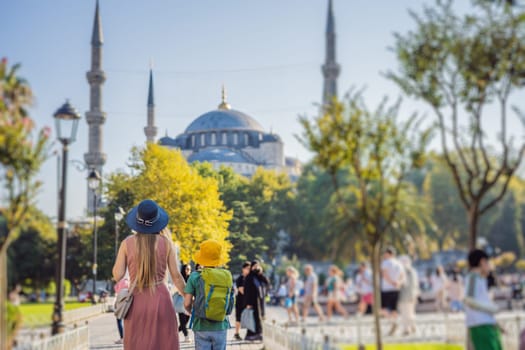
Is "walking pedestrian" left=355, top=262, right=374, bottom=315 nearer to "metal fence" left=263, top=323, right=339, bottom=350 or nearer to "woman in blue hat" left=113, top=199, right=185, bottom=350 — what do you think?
"metal fence" left=263, top=323, right=339, bottom=350

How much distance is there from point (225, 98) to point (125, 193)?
3.38 m

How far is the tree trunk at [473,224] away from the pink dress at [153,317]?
500 centimetres

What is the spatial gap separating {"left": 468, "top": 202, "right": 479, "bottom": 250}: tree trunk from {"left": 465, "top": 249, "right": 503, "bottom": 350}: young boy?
2740mm

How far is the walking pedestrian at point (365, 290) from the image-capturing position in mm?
11344

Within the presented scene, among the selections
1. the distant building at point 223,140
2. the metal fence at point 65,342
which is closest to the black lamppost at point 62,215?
the metal fence at point 65,342

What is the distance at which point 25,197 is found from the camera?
33.3ft

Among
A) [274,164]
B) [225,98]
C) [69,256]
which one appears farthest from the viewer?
[274,164]

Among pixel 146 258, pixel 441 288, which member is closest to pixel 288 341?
pixel 441 288

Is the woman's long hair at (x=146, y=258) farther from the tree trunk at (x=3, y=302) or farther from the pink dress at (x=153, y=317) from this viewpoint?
the tree trunk at (x=3, y=302)

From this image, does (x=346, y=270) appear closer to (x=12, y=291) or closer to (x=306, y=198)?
(x=306, y=198)

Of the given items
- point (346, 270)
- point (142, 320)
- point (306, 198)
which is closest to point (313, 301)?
point (346, 270)

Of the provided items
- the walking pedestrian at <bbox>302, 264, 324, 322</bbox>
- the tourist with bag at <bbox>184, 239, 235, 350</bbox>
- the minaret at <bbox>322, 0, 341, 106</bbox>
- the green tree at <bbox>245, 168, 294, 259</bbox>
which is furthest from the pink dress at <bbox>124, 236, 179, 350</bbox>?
the green tree at <bbox>245, 168, 294, 259</bbox>

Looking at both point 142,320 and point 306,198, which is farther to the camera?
point 306,198

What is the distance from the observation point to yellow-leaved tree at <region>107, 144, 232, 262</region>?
16172mm
